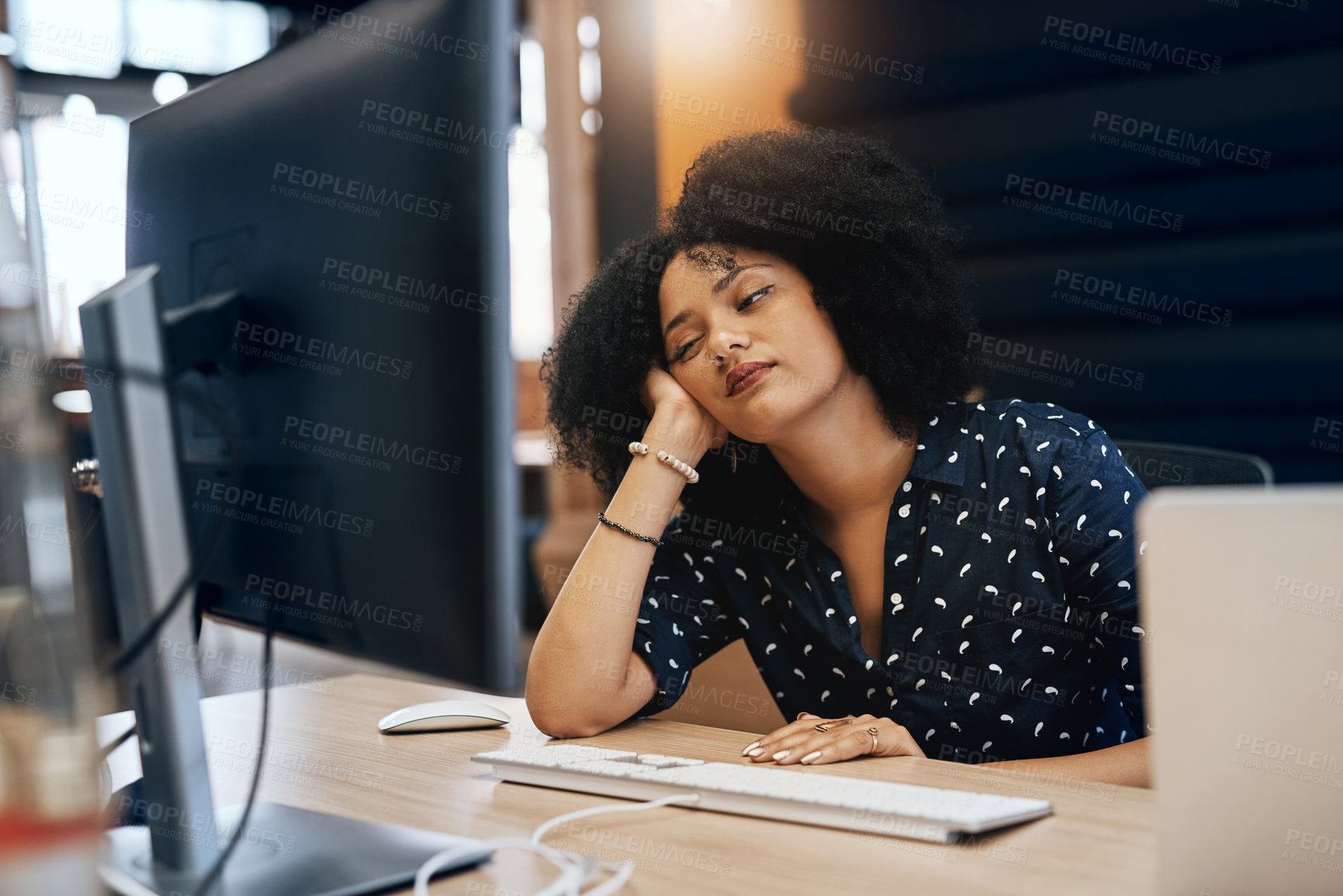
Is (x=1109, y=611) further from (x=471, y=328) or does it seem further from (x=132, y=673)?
(x=132, y=673)

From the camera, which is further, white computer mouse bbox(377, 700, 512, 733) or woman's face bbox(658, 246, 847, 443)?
woman's face bbox(658, 246, 847, 443)

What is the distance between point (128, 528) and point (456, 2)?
1.25 ft

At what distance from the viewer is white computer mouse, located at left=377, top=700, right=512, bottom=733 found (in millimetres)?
1013

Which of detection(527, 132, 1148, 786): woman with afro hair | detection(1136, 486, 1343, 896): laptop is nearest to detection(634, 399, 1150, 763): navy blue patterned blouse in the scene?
detection(527, 132, 1148, 786): woman with afro hair

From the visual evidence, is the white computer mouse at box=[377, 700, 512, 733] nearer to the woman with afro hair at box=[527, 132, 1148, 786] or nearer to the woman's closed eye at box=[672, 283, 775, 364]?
the woman with afro hair at box=[527, 132, 1148, 786]

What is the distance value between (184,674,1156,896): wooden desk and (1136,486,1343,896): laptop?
0.27 ft

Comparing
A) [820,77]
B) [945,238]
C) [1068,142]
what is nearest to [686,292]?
[945,238]

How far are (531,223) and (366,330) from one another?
4.62 m

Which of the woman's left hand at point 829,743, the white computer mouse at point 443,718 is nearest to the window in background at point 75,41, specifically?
the white computer mouse at point 443,718

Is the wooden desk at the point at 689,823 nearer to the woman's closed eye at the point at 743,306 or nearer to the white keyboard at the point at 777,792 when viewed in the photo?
the white keyboard at the point at 777,792

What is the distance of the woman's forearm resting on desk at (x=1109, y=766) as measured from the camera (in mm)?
971

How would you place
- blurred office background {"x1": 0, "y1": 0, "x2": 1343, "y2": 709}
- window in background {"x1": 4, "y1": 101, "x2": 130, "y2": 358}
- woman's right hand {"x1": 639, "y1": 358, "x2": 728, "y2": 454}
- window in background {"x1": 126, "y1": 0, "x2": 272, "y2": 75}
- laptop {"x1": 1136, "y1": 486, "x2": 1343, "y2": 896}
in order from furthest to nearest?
window in background {"x1": 126, "y1": 0, "x2": 272, "y2": 75} → blurred office background {"x1": 0, "y1": 0, "x2": 1343, "y2": 709} → woman's right hand {"x1": 639, "y1": 358, "x2": 728, "y2": 454} → window in background {"x1": 4, "y1": 101, "x2": 130, "y2": 358} → laptop {"x1": 1136, "y1": 486, "x2": 1343, "y2": 896}

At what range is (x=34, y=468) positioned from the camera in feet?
1.36

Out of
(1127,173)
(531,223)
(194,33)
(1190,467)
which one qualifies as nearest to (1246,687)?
(1190,467)
